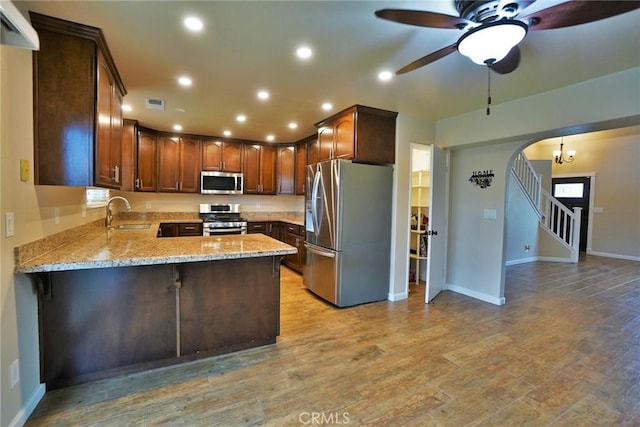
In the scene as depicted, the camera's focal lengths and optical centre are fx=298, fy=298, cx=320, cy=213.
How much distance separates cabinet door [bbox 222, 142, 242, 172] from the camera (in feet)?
18.0

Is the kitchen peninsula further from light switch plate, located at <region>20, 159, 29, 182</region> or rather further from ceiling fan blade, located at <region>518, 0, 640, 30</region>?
ceiling fan blade, located at <region>518, 0, 640, 30</region>

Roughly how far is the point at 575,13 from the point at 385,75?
1.40 m

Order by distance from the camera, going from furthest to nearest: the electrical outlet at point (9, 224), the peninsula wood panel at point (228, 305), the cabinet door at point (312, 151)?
1. the cabinet door at point (312, 151)
2. the peninsula wood panel at point (228, 305)
3. the electrical outlet at point (9, 224)

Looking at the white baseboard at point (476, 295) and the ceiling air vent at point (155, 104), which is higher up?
the ceiling air vent at point (155, 104)

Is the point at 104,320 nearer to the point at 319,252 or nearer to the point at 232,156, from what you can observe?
the point at 319,252

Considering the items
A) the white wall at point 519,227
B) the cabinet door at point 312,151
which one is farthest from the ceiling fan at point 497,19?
the white wall at point 519,227

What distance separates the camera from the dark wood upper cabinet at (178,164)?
505 centimetres

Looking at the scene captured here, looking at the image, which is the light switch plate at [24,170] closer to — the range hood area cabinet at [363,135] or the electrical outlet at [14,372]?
the electrical outlet at [14,372]

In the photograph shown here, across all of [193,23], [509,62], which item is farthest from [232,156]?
[509,62]

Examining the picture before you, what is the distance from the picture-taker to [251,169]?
574 centimetres

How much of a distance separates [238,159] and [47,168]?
379cm

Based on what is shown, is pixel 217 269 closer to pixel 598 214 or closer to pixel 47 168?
pixel 47 168

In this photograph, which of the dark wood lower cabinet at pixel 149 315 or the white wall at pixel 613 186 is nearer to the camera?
the dark wood lower cabinet at pixel 149 315

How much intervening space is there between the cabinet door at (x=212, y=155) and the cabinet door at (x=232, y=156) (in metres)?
0.07
